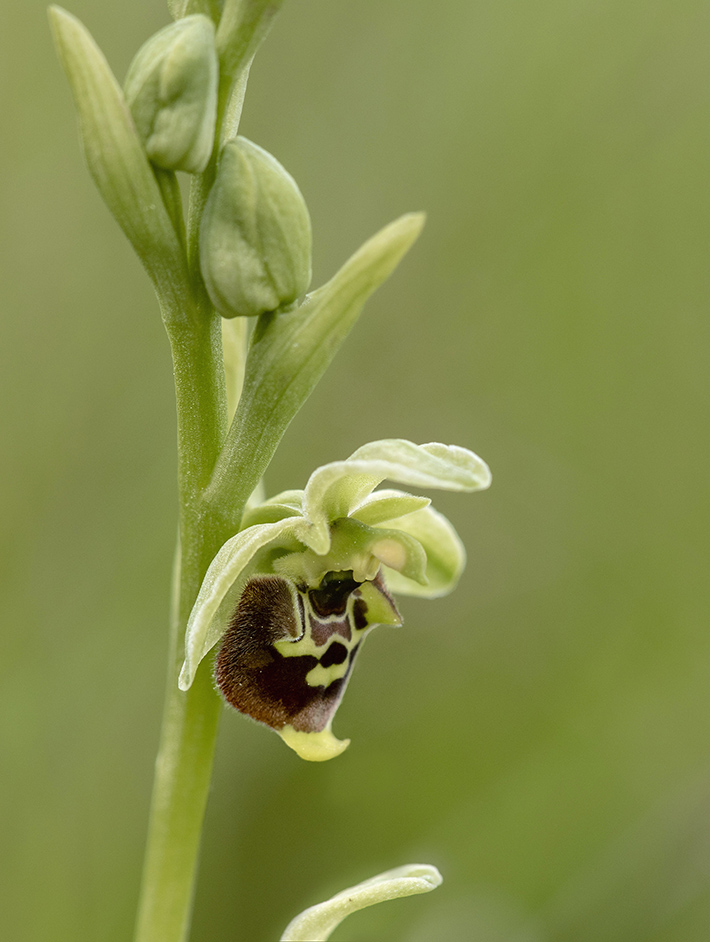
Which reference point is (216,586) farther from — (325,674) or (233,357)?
(233,357)

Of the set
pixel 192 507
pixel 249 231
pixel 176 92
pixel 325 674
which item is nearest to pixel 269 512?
pixel 192 507

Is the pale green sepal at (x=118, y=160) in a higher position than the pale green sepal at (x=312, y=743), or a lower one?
higher

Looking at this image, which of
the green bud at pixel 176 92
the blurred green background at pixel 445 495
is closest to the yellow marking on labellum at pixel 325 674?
the green bud at pixel 176 92

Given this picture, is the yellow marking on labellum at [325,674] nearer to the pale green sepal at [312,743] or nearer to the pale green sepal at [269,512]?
the pale green sepal at [312,743]

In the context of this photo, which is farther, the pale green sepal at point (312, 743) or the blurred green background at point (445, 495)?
the blurred green background at point (445, 495)

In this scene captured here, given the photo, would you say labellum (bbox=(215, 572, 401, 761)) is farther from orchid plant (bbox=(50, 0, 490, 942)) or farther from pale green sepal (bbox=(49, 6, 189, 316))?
pale green sepal (bbox=(49, 6, 189, 316))

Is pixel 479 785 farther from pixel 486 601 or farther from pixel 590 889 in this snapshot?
pixel 486 601

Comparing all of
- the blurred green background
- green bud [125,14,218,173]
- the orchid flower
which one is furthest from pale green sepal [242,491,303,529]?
the blurred green background
